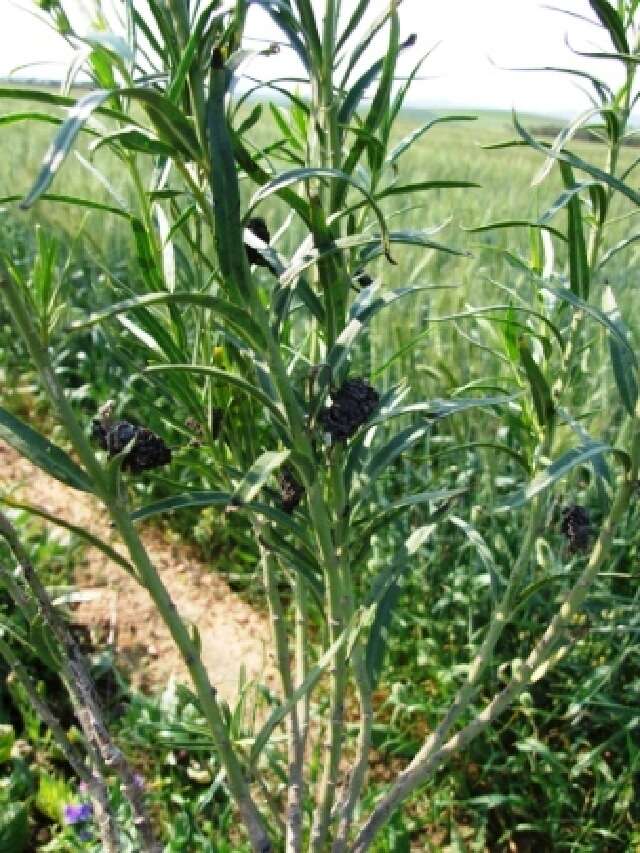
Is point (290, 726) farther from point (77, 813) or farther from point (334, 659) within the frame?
point (77, 813)

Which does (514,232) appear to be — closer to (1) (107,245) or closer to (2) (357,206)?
(1) (107,245)

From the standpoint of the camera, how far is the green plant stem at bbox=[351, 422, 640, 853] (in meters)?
0.83

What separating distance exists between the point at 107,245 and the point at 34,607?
2701 millimetres

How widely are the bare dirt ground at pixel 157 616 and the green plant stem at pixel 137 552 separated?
32.7 inches

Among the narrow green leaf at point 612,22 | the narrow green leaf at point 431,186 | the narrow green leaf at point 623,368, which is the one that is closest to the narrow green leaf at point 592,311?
the narrow green leaf at point 623,368

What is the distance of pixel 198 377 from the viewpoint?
0.97 metres

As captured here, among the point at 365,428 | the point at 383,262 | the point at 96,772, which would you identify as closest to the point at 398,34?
the point at 365,428

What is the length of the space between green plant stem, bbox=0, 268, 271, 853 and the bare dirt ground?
2.72ft

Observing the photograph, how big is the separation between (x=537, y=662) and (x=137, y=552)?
0.50 metres

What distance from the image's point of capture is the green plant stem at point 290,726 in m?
1.04

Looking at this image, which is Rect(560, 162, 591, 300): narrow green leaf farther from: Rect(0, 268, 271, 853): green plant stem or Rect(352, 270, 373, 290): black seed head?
Rect(0, 268, 271, 853): green plant stem

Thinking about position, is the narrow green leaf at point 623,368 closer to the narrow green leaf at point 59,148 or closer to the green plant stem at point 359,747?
the green plant stem at point 359,747

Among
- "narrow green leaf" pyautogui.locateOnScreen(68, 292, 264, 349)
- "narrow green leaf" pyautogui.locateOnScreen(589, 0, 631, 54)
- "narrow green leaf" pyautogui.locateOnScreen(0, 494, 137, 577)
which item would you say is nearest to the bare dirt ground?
"narrow green leaf" pyautogui.locateOnScreen(0, 494, 137, 577)

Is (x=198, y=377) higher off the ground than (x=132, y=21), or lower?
lower
